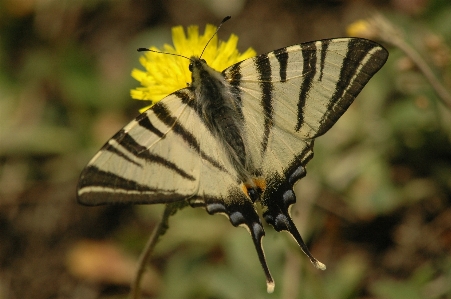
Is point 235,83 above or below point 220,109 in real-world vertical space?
above

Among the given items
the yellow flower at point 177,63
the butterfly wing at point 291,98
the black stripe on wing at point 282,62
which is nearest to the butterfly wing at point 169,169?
the butterfly wing at point 291,98

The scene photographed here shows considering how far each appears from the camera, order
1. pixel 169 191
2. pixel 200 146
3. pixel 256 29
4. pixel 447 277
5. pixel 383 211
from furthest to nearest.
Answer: pixel 256 29, pixel 383 211, pixel 447 277, pixel 200 146, pixel 169 191

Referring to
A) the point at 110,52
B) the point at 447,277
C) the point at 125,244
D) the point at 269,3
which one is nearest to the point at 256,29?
the point at 269,3

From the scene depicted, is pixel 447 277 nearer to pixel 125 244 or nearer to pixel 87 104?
pixel 125 244

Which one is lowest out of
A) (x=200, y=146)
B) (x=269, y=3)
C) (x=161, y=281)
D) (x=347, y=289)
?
(x=161, y=281)

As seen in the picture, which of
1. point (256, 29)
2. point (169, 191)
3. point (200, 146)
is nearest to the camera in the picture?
point (169, 191)

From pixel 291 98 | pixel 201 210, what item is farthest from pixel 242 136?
pixel 201 210

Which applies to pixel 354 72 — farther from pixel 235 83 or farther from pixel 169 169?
pixel 169 169
